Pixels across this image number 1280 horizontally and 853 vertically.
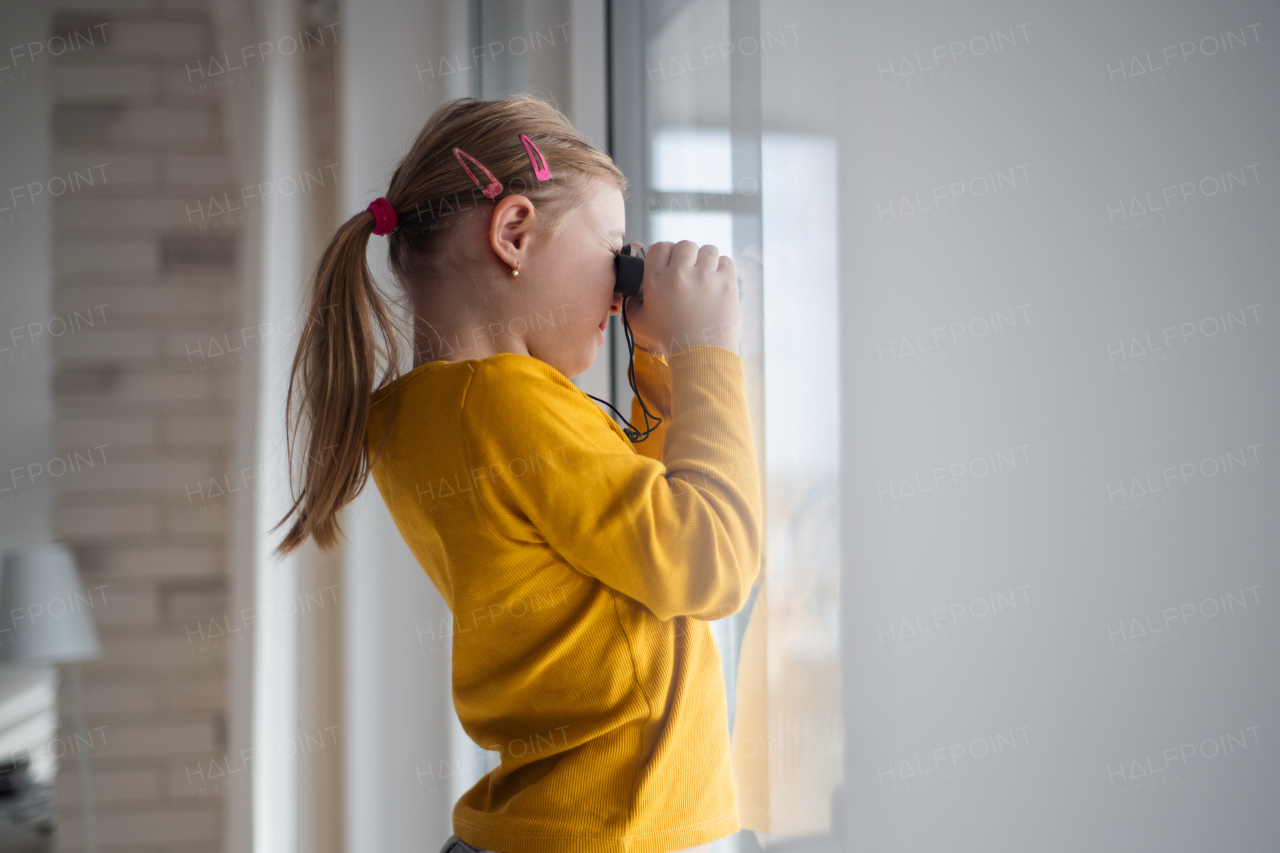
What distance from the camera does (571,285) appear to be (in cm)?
74

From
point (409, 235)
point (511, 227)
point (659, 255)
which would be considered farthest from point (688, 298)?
point (409, 235)

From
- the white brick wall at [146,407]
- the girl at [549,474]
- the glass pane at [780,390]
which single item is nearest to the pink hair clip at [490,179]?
the girl at [549,474]

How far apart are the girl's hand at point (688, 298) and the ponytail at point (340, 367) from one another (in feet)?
0.86

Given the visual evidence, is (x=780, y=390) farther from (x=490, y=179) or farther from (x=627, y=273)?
(x=490, y=179)

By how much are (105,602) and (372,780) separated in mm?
664

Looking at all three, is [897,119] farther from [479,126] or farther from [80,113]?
[80,113]

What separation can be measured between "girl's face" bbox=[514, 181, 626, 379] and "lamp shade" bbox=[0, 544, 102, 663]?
1387 millimetres

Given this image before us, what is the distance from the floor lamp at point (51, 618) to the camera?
157cm

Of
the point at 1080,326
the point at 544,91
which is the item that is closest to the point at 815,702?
the point at 1080,326

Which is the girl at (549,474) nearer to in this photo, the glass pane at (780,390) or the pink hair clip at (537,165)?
the pink hair clip at (537,165)

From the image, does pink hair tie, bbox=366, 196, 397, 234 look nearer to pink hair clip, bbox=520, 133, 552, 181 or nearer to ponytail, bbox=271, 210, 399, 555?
ponytail, bbox=271, 210, 399, 555

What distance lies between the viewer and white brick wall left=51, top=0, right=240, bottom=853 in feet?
5.59

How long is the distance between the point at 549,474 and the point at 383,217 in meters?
0.33

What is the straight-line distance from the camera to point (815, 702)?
810mm
